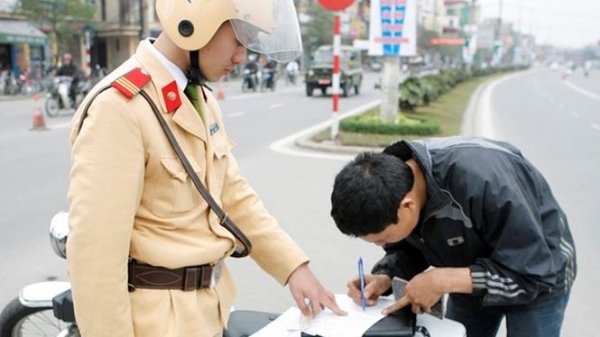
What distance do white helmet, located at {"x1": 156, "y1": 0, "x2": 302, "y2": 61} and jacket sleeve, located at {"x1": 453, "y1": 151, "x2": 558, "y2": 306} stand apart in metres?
0.63

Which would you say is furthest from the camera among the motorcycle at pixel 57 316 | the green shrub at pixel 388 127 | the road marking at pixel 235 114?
the road marking at pixel 235 114

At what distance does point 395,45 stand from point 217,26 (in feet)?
32.6

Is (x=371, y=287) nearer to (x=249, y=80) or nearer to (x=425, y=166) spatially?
(x=425, y=166)

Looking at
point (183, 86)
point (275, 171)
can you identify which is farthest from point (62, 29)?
point (183, 86)

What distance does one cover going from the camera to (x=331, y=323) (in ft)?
5.41

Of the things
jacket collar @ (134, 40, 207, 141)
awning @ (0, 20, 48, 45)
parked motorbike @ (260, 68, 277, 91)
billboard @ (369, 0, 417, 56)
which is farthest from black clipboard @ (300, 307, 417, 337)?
awning @ (0, 20, 48, 45)

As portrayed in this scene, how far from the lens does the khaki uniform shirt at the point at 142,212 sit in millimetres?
1261

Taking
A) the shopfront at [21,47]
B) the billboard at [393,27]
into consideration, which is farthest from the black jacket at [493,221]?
the shopfront at [21,47]

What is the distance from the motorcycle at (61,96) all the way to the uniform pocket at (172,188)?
13.0 meters

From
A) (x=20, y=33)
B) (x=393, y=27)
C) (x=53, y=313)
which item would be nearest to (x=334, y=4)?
(x=393, y=27)

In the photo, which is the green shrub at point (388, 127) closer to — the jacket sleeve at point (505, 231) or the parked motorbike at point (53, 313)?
the parked motorbike at point (53, 313)

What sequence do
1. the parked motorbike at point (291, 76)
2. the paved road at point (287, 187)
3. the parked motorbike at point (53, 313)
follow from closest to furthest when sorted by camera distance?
the parked motorbike at point (53, 313) → the paved road at point (287, 187) → the parked motorbike at point (291, 76)

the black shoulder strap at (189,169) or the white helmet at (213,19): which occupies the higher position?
the white helmet at (213,19)

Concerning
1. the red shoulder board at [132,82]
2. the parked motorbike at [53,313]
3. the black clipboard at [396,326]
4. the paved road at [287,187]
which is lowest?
the paved road at [287,187]
